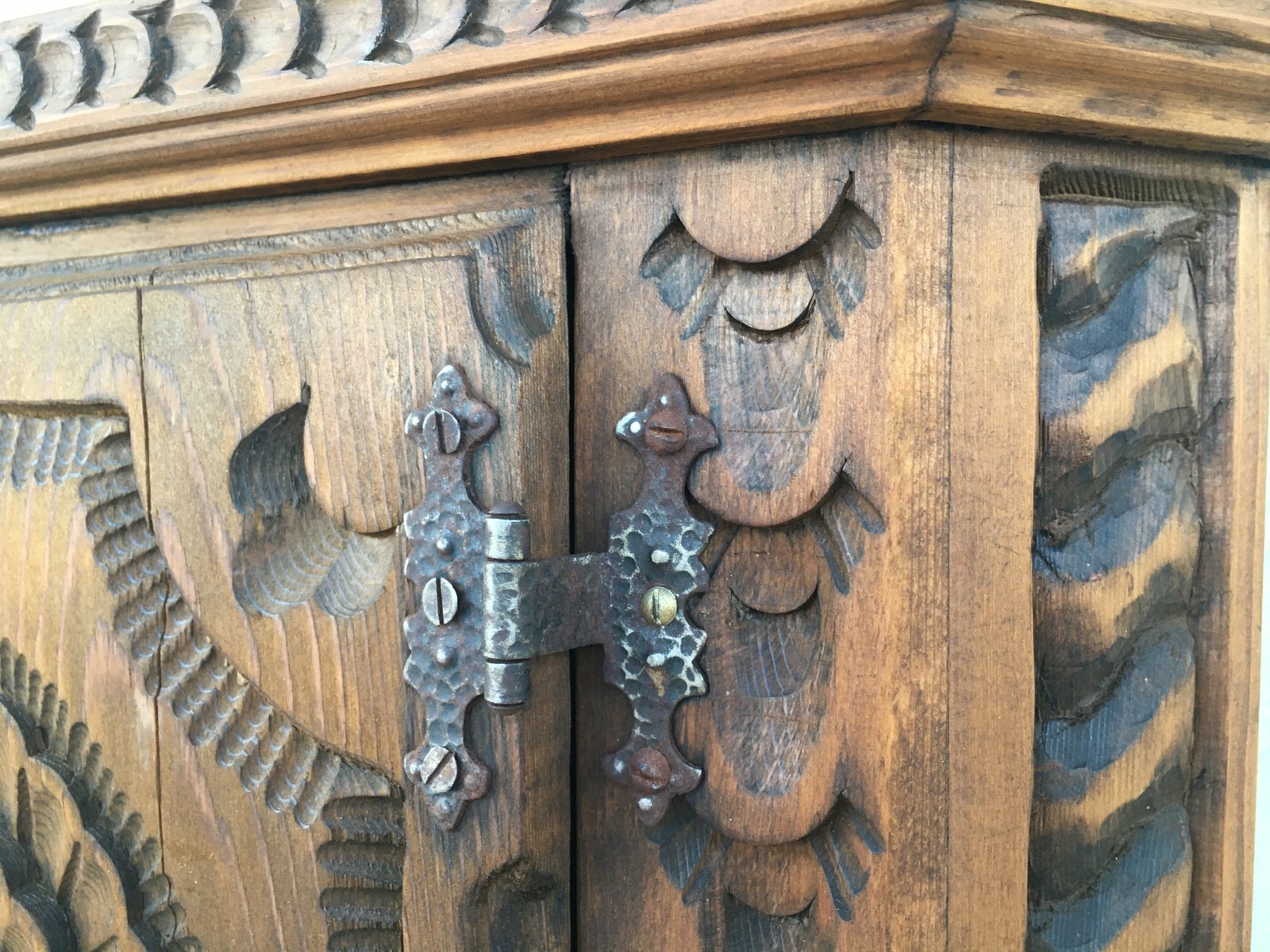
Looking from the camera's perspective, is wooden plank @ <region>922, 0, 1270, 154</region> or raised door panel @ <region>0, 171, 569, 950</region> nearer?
wooden plank @ <region>922, 0, 1270, 154</region>

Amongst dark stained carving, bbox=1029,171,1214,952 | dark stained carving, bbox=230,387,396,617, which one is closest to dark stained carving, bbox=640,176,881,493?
dark stained carving, bbox=1029,171,1214,952

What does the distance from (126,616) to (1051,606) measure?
563 millimetres

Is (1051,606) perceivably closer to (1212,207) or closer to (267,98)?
(1212,207)

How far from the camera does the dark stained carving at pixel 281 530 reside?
608 millimetres

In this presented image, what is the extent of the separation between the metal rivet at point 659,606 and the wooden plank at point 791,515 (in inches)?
0.7

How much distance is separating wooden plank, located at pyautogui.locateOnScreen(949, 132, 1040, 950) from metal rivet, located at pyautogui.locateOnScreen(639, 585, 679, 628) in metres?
0.13

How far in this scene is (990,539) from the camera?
48 cm

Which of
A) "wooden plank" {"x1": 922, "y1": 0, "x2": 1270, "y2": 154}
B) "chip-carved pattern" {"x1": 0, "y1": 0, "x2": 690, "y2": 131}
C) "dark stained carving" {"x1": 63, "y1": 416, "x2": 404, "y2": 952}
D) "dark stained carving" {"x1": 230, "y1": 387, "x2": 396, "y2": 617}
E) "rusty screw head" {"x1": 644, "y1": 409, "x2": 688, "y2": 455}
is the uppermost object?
"chip-carved pattern" {"x1": 0, "y1": 0, "x2": 690, "y2": 131}

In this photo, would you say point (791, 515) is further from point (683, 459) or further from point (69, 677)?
point (69, 677)

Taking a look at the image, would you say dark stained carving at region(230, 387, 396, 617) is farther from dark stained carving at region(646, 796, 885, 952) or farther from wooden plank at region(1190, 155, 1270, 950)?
wooden plank at region(1190, 155, 1270, 950)

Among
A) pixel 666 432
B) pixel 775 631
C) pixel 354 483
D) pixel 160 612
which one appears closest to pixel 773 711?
pixel 775 631

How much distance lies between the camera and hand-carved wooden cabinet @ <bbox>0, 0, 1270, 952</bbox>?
47cm

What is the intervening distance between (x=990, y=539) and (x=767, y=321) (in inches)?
5.7

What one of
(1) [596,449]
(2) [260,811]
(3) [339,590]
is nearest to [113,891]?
(2) [260,811]
